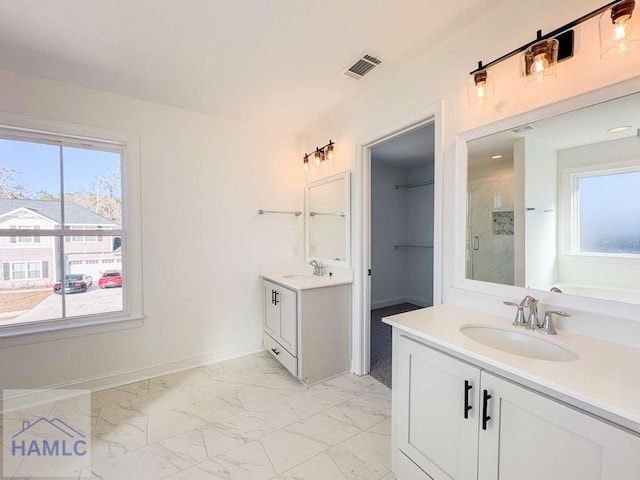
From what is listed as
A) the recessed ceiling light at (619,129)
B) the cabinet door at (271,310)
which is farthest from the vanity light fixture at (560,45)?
the cabinet door at (271,310)

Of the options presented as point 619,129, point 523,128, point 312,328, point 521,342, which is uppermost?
point 523,128

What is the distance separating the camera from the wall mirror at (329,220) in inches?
108

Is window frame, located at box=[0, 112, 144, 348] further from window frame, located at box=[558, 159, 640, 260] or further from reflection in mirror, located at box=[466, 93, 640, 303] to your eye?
window frame, located at box=[558, 159, 640, 260]

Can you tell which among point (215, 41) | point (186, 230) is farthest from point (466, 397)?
point (186, 230)

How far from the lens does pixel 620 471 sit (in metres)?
0.79

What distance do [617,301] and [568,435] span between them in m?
0.66

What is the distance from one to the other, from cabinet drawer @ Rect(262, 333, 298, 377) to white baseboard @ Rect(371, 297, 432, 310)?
2351mm

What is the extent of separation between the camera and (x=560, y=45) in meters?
1.29

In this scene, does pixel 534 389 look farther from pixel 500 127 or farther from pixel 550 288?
pixel 500 127

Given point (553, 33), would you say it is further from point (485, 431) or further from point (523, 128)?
point (485, 431)

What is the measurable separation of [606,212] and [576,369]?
75cm

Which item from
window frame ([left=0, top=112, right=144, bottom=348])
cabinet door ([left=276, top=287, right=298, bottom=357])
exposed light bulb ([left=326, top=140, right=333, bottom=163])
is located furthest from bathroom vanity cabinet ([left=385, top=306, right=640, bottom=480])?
window frame ([left=0, top=112, right=144, bottom=348])

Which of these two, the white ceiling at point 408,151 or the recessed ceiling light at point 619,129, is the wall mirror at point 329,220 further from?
the recessed ceiling light at point 619,129

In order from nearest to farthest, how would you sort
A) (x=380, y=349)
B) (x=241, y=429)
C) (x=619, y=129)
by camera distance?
(x=619, y=129)
(x=241, y=429)
(x=380, y=349)
